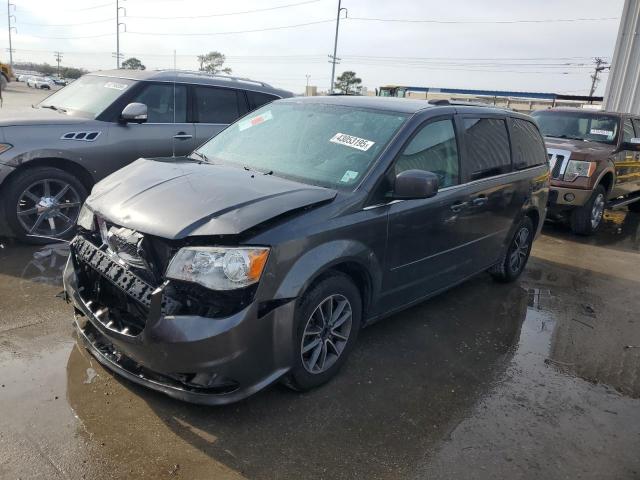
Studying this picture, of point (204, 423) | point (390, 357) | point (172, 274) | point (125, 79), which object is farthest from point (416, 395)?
point (125, 79)

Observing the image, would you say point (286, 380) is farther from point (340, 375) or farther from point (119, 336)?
point (119, 336)

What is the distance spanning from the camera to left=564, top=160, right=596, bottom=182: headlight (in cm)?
786

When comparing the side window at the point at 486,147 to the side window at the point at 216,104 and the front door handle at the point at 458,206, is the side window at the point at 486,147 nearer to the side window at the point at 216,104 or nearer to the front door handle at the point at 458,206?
the front door handle at the point at 458,206

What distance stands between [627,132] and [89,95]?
8.67 metres

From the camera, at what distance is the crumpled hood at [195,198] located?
2.73m

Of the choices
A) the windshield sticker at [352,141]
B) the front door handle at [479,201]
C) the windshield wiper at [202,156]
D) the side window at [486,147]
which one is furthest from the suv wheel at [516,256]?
the windshield wiper at [202,156]

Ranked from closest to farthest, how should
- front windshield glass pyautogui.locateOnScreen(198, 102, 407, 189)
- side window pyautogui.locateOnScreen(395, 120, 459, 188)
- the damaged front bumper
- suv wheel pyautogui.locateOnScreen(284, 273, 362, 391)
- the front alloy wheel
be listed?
the damaged front bumper, suv wheel pyautogui.locateOnScreen(284, 273, 362, 391), the front alloy wheel, front windshield glass pyautogui.locateOnScreen(198, 102, 407, 189), side window pyautogui.locateOnScreen(395, 120, 459, 188)

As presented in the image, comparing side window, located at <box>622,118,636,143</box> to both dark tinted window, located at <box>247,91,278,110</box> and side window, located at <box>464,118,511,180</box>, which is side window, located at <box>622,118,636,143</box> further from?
dark tinted window, located at <box>247,91,278,110</box>

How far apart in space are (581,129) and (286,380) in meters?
8.10

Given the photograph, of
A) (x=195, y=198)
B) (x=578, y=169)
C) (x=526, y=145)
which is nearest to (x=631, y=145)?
(x=578, y=169)

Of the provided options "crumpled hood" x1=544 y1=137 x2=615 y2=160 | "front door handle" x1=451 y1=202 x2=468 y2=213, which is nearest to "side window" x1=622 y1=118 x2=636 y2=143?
"crumpled hood" x1=544 y1=137 x2=615 y2=160

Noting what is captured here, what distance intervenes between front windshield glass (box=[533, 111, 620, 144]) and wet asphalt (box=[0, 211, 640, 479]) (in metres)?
5.15

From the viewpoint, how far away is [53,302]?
4.19 m

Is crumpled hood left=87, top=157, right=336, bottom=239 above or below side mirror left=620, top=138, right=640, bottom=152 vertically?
below
